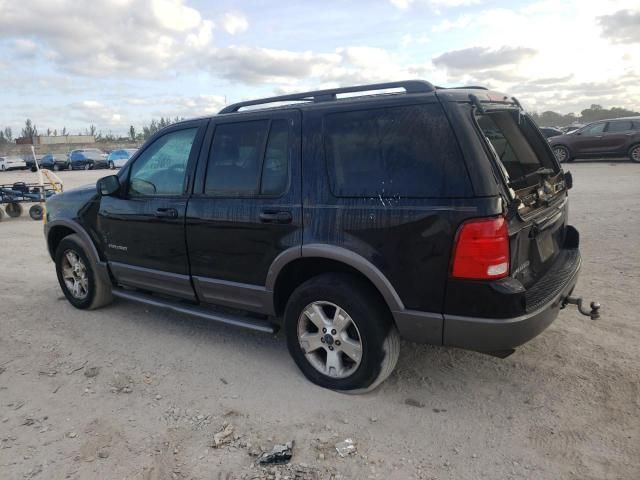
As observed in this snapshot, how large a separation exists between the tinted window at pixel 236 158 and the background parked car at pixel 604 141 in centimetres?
1604

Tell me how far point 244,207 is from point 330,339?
1137 millimetres

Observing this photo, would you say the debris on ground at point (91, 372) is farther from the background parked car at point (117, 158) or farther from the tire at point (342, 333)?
the background parked car at point (117, 158)

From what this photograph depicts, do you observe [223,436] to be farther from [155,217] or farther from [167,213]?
[155,217]

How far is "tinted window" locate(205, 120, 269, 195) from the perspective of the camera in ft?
11.9

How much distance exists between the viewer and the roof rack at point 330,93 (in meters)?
3.13

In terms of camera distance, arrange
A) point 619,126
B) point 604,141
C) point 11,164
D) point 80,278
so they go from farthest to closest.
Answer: point 11,164 < point 604,141 < point 619,126 < point 80,278

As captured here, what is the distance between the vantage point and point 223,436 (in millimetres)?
2938

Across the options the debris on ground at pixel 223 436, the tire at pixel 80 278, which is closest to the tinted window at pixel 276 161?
the debris on ground at pixel 223 436

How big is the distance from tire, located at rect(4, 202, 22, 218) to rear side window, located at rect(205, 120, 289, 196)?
10.9 m

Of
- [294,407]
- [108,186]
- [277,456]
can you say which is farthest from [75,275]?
[277,456]

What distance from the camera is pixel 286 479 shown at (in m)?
2.57

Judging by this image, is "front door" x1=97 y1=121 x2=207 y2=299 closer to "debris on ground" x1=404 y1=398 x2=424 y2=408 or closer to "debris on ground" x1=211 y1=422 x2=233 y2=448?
"debris on ground" x1=211 y1=422 x2=233 y2=448

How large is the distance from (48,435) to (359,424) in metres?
1.89

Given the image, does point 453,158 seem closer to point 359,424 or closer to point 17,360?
point 359,424
